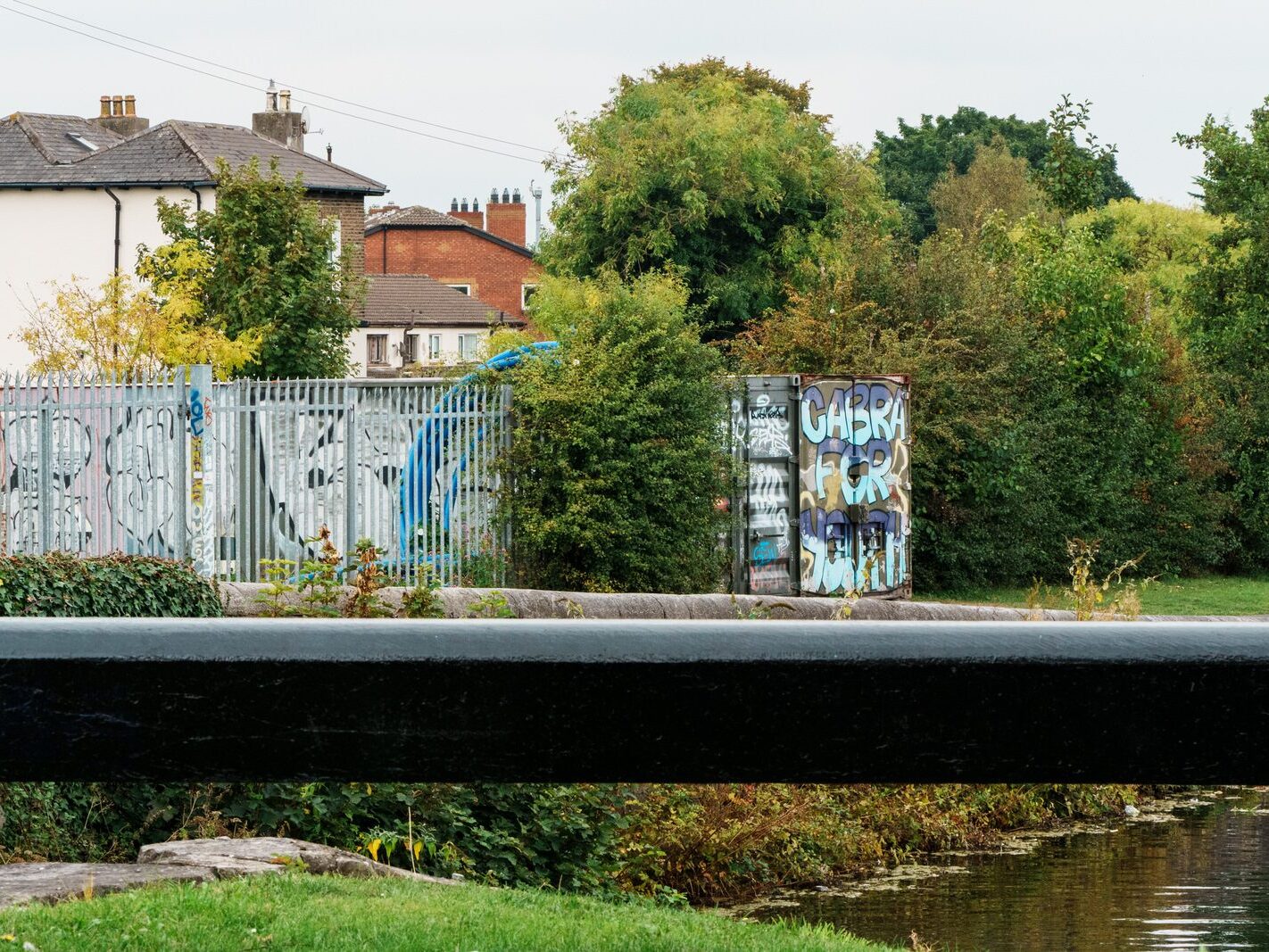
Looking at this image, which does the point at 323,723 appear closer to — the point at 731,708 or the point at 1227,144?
the point at 731,708

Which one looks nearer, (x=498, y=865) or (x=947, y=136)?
(x=498, y=865)

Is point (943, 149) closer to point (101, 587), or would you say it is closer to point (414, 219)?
point (414, 219)

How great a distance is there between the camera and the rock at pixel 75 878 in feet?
18.4

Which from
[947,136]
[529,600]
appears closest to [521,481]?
[529,600]

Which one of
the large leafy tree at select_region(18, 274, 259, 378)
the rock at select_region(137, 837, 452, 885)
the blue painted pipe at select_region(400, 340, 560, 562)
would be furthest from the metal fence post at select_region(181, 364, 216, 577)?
the rock at select_region(137, 837, 452, 885)

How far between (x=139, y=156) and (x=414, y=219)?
34.8m

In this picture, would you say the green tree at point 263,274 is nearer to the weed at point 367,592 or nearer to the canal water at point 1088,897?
the weed at point 367,592

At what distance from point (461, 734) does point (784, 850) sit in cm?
1036

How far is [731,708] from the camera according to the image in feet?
4.32

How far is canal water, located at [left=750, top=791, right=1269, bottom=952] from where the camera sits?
9234mm

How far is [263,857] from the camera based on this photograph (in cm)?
686

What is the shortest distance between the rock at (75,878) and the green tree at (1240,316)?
23014 millimetres

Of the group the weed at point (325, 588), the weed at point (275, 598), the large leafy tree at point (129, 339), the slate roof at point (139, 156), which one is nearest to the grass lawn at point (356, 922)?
the weed at point (325, 588)

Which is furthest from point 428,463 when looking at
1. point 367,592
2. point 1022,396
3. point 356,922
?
point 356,922
